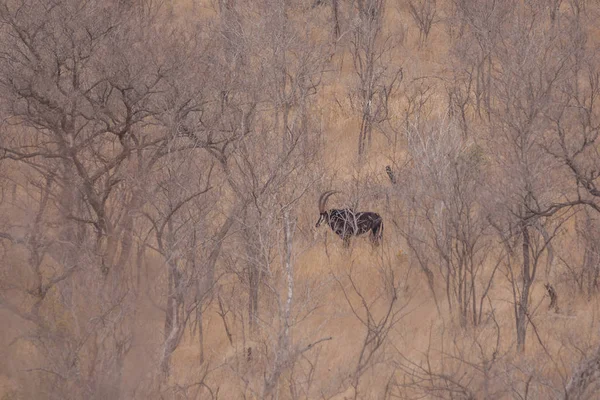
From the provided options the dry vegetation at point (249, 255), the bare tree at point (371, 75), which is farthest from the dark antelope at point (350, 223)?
the bare tree at point (371, 75)

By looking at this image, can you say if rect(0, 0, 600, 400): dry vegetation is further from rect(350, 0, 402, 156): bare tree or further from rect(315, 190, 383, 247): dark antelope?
rect(350, 0, 402, 156): bare tree

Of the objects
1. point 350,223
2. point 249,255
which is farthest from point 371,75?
point 249,255

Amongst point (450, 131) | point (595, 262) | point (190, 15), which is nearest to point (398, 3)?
point (190, 15)

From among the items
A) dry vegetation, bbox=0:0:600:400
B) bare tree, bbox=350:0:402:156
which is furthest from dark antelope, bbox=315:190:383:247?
bare tree, bbox=350:0:402:156

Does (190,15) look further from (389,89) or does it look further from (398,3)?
(389,89)

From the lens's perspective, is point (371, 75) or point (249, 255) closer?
point (249, 255)

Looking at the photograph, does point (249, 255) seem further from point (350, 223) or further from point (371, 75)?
point (371, 75)
